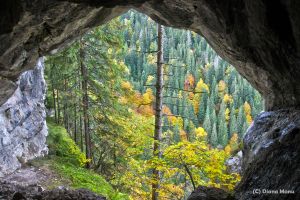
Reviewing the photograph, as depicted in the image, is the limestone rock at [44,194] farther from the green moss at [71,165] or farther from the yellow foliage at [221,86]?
the yellow foliage at [221,86]

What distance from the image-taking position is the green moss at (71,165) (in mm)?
16438

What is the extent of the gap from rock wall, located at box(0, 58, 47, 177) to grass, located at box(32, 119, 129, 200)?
0.83 m

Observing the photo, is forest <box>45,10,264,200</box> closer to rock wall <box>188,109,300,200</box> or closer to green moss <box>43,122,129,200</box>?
green moss <box>43,122,129,200</box>

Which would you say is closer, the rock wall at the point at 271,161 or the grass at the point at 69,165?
the rock wall at the point at 271,161

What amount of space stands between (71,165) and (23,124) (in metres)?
3.26

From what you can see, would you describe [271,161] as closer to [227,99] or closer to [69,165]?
[69,165]

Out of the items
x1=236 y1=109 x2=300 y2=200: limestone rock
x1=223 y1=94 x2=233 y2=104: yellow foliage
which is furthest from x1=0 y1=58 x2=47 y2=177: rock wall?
x1=223 y1=94 x2=233 y2=104: yellow foliage

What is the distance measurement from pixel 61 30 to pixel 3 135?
8951 millimetres

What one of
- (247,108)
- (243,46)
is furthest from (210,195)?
(247,108)

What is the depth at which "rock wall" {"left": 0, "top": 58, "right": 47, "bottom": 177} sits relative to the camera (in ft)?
53.4

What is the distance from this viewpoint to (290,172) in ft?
19.7

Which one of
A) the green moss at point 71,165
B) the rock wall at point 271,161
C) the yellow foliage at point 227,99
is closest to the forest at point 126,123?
the green moss at point 71,165

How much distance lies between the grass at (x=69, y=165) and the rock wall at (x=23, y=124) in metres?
0.83

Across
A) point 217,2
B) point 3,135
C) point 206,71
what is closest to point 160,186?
point 3,135
